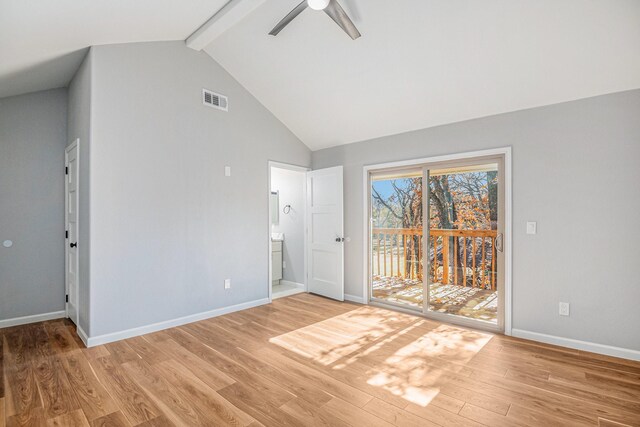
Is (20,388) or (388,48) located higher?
(388,48)

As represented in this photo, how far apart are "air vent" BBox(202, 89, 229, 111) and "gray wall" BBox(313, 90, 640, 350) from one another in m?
3.15

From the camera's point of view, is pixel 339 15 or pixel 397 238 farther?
pixel 397 238

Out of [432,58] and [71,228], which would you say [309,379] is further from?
[71,228]

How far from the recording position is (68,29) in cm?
262

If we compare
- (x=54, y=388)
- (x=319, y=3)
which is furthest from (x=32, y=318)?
(x=319, y=3)

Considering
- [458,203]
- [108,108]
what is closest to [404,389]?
[458,203]

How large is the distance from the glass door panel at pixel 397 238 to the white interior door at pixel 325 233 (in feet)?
1.66

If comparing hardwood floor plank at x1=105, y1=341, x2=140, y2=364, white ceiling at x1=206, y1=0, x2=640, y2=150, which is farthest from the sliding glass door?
hardwood floor plank at x1=105, y1=341, x2=140, y2=364

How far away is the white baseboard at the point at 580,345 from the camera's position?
277cm

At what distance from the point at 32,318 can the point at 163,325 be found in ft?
5.60

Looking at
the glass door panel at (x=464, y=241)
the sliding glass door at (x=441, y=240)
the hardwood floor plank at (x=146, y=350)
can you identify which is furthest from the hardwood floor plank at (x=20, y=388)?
the glass door panel at (x=464, y=241)

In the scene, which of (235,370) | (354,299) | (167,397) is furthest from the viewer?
(354,299)

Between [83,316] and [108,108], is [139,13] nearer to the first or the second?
[108,108]

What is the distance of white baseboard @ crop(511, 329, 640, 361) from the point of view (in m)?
2.77
